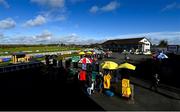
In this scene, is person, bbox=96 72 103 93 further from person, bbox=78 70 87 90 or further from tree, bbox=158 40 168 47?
tree, bbox=158 40 168 47

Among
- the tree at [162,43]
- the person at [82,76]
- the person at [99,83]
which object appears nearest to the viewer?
the person at [99,83]

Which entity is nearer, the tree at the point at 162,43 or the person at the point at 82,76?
the person at the point at 82,76

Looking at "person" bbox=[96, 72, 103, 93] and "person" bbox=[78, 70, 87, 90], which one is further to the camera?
"person" bbox=[78, 70, 87, 90]

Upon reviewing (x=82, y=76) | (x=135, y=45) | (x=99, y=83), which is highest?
(x=135, y=45)

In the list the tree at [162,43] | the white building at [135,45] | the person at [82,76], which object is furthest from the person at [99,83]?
the tree at [162,43]

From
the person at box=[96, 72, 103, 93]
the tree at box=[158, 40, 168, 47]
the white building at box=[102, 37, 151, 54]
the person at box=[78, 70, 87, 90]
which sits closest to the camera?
the person at box=[96, 72, 103, 93]

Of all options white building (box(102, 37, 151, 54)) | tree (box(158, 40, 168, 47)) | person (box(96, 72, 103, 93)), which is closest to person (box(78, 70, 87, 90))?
person (box(96, 72, 103, 93))

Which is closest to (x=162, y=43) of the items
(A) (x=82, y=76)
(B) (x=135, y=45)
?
(B) (x=135, y=45)

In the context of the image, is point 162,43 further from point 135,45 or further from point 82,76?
point 82,76

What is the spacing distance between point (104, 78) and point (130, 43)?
237 ft

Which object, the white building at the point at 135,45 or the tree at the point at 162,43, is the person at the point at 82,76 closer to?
the white building at the point at 135,45

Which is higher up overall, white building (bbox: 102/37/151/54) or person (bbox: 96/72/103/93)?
white building (bbox: 102/37/151/54)

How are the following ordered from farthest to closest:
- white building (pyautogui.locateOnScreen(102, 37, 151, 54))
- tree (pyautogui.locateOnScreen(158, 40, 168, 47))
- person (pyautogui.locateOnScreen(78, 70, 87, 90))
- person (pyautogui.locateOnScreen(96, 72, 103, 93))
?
tree (pyautogui.locateOnScreen(158, 40, 168, 47)) < white building (pyautogui.locateOnScreen(102, 37, 151, 54)) < person (pyautogui.locateOnScreen(78, 70, 87, 90)) < person (pyautogui.locateOnScreen(96, 72, 103, 93))

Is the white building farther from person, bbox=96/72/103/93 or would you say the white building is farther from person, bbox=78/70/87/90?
person, bbox=96/72/103/93
